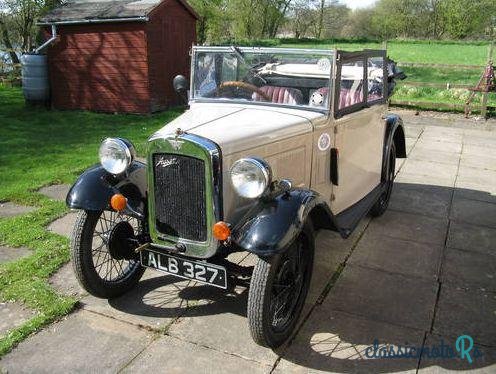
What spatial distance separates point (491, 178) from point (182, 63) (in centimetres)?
837

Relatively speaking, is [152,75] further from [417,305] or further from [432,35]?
[432,35]

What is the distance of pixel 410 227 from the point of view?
16.9 ft

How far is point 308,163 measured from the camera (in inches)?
151

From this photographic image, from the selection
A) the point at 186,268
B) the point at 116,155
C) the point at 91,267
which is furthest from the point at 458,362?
the point at 116,155

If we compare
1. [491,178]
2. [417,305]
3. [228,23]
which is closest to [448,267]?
[417,305]

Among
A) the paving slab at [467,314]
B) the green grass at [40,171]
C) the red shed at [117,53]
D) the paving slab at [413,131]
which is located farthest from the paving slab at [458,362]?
the red shed at [117,53]

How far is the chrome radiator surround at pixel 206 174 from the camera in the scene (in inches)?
118

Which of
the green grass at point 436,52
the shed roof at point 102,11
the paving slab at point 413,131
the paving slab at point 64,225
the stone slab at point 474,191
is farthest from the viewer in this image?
the green grass at point 436,52

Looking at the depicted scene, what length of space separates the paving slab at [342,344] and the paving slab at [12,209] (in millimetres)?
3713

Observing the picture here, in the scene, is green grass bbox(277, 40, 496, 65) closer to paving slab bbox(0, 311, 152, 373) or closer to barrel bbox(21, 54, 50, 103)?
barrel bbox(21, 54, 50, 103)

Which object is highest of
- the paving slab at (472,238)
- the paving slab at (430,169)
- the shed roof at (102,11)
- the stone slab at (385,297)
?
the shed roof at (102,11)

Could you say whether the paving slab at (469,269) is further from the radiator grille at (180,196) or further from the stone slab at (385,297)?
the radiator grille at (180,196)

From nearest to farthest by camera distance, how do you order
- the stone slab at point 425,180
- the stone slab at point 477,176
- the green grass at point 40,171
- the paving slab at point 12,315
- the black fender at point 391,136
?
the paving slab at point 12,315 → the green grass at point 40,171 → the black fender at point 391,136 → the stone slab at point 425,180 → the stone slab at point 477,176

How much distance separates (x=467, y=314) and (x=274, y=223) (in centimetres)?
178
